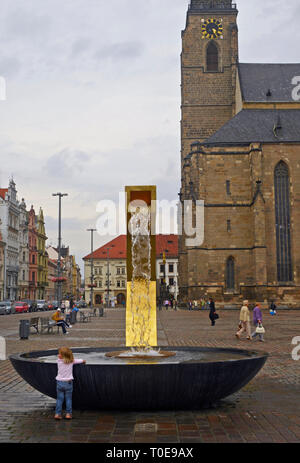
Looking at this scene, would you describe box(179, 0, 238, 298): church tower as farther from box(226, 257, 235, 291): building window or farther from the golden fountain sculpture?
the golden fountain sculpture

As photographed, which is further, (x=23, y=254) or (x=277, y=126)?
(x=23, y=254)

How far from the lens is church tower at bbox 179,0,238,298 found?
63625mm

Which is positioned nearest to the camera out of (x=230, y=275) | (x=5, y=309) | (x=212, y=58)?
(x=5, y=309)

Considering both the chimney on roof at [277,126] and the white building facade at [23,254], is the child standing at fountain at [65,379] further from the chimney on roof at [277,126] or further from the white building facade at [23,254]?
the white building facade at [23,254]

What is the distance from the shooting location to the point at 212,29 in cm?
6444

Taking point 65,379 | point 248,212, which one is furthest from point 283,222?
point 65,379

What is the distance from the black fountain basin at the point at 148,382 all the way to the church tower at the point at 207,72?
185ft

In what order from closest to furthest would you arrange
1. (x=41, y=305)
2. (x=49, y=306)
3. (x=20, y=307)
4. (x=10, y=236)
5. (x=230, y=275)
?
1. (x=230, y=275)
2. (x=20, y=307)
3. (x=41, y=305)
4. (x=49, y=306)
5. (x=10, y=236)

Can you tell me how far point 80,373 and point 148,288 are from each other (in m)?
4.19

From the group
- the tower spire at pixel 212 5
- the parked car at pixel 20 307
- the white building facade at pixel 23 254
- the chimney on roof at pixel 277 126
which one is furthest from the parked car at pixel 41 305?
the tower spire at pixel 212 5

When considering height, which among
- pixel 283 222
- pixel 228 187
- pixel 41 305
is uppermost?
pixel 228 187

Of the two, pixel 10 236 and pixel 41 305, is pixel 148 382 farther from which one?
pixel 10 236

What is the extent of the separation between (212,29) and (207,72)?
17.7ft
